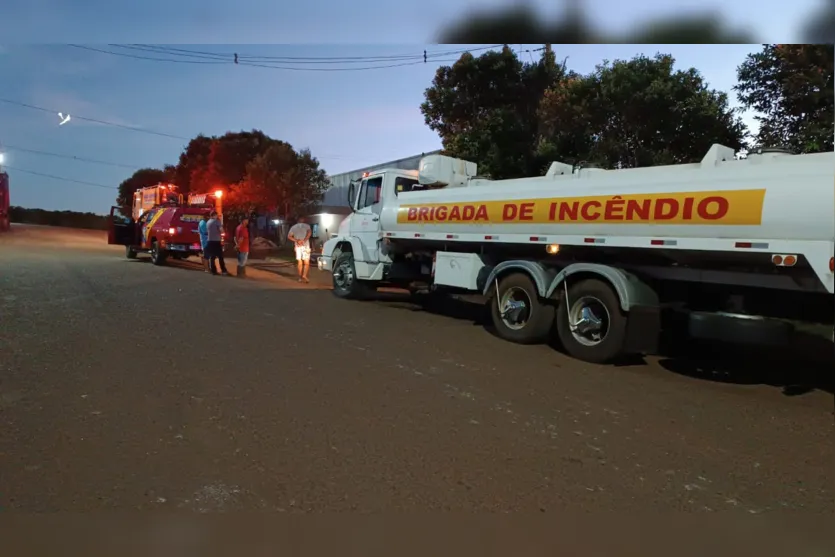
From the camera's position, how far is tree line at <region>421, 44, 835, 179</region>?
385 inches

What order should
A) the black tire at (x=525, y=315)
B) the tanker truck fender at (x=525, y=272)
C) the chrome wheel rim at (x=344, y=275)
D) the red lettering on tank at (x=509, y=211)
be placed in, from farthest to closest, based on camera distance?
the chrome wheel rim at (x=344, y=275), the red lettering on tank at (x=509, y=211), the black tire at (x=525, y=315), the tanker truck fender at (x=525, y=272)

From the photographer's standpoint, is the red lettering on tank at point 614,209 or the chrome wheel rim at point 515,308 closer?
the red lettering on tank at point 614,209

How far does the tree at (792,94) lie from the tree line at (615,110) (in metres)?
0.02

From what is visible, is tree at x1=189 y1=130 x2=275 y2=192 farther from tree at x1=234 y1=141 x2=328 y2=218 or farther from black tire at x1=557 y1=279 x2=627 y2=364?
black tire at x1=557 y1=279 x2=627 y2=364

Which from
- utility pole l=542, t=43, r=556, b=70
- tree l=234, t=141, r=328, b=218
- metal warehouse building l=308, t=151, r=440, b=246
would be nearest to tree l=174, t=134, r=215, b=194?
metal warehouse building l=308, t=151, r=440, b=246

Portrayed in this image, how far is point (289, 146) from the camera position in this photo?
2911 centimetres

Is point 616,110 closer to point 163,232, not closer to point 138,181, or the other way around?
point 163,232

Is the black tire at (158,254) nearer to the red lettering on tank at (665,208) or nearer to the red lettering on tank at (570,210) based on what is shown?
the red lettering on tank at (570,210)

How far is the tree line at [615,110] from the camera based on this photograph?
32.1ft

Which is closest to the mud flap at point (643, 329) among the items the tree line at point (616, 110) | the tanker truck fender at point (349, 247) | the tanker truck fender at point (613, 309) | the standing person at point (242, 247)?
the tanker truck fender at point (613, 309)

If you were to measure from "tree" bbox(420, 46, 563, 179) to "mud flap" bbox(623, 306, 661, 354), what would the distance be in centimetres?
795

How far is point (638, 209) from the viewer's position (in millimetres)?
6457

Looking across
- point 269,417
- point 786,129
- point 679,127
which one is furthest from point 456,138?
point 269,417

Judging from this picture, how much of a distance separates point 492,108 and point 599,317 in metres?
9.97
